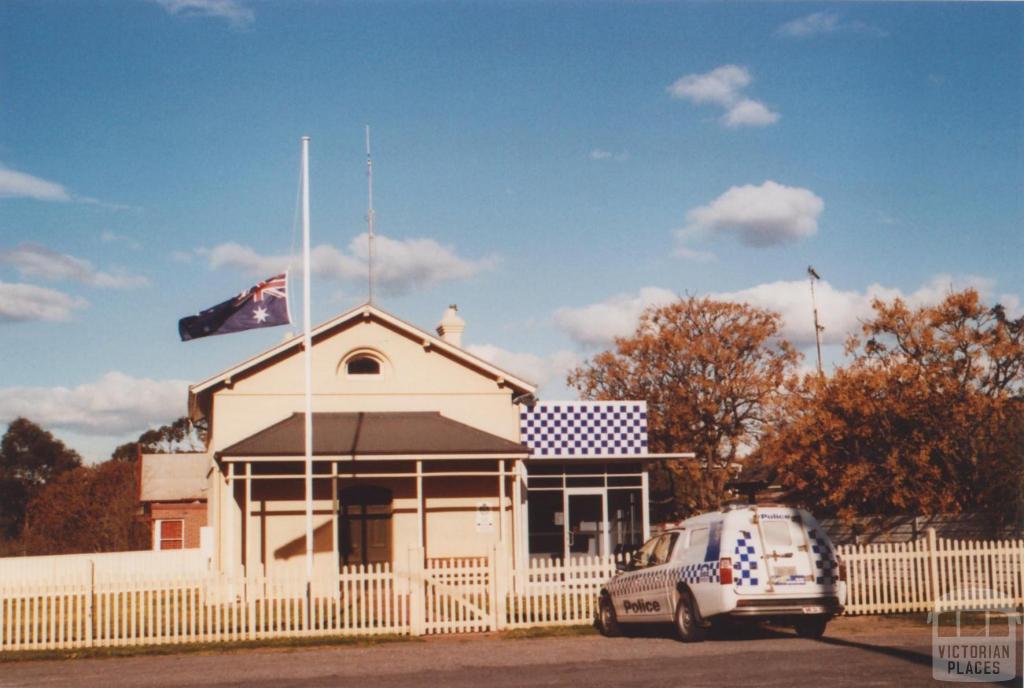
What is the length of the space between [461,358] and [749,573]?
41.5 feet

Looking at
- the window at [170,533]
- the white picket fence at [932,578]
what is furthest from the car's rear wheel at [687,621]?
the window at [170,533]

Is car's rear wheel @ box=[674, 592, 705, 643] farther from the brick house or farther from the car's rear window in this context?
the brick house

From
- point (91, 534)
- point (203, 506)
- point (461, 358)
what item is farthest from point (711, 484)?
point (91, 534)

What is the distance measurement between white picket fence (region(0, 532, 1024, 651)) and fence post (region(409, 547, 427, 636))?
14 millimetres

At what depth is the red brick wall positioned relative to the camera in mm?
40250

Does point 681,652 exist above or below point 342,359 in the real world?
below

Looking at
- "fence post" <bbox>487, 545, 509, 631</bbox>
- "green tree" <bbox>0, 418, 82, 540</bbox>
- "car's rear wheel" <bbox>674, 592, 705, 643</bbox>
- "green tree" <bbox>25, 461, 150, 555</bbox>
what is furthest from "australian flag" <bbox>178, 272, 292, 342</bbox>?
"green tree" <bbox>0, 418, 82, 540</bbox>

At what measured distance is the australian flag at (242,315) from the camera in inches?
719

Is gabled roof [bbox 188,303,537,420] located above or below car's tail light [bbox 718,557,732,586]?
above

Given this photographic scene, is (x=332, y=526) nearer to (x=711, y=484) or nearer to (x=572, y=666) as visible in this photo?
(x=572, y=666)

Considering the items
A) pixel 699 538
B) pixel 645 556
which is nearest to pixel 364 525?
pixel 645 556

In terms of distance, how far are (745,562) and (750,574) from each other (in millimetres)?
151

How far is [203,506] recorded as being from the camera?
133 feet

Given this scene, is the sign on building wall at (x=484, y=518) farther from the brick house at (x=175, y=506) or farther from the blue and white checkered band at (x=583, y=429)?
the brick house at (x=175, y=506)
